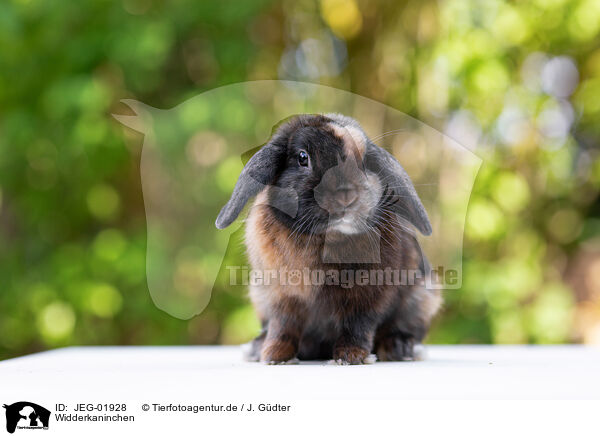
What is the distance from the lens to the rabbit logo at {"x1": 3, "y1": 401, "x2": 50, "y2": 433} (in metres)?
1.08

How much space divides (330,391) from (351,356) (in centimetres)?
34

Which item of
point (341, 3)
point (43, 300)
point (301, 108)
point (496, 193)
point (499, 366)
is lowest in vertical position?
point (43, 300)

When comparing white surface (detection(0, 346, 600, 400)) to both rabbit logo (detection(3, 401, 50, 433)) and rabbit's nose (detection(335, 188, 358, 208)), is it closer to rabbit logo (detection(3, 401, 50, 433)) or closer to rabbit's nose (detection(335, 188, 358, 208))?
rabbit logo (detection(3, 401, 50, 433))

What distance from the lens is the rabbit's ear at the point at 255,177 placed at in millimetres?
1366

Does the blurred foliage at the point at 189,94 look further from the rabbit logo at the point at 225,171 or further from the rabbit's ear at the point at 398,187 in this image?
the rabbit's ear at the point at 398,187

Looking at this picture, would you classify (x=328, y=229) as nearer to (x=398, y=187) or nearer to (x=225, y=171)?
(x=398, y=187)

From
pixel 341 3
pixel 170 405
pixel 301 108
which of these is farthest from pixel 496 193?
pixel 170 405

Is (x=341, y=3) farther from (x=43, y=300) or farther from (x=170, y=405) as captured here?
(x=170, y=405)

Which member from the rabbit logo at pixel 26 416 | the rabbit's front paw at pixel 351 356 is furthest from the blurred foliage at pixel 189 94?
the rabbit logo at pixel 26 416

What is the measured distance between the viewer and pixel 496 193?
3.00 meters

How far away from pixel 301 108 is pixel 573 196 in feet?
7.22

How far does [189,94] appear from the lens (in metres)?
2.76

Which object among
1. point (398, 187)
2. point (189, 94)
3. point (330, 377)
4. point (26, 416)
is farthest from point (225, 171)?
point (189, 94)

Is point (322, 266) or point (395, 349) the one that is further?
point (395, 349)
